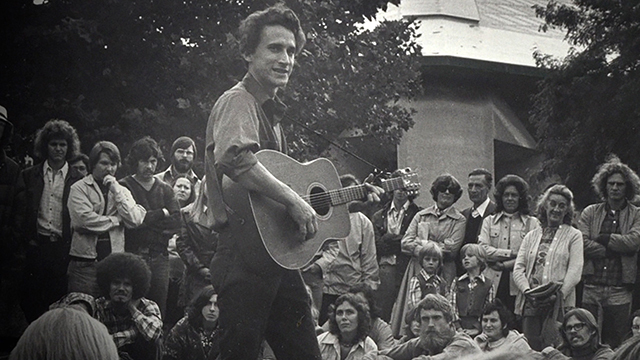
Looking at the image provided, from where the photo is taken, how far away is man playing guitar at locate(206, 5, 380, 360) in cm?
399

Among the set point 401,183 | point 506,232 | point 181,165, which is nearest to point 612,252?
point 506,232

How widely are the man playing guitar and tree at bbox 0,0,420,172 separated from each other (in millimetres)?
2814

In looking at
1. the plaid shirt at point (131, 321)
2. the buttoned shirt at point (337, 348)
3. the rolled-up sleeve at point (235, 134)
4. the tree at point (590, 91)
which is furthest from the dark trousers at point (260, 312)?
the tree at point (590, 91)

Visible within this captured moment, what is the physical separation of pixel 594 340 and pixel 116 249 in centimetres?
268

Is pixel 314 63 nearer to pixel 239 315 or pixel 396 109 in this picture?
pixel 396 109

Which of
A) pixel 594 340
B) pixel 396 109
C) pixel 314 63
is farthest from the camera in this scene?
pixel 396 109

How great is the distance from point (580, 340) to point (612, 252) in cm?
66

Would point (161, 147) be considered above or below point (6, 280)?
above

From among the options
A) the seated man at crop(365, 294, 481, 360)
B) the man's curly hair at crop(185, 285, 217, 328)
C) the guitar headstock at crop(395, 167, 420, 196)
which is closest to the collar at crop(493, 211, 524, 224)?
the seated man at crop(365, 294, 481, 360)

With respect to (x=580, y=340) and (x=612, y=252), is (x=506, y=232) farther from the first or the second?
(x=580, y=340)

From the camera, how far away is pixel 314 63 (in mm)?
7598

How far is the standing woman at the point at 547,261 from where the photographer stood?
6316 millimetres

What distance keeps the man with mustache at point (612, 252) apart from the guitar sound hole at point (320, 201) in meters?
2.36

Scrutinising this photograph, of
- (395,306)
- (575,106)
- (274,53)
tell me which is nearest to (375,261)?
(395,306)
